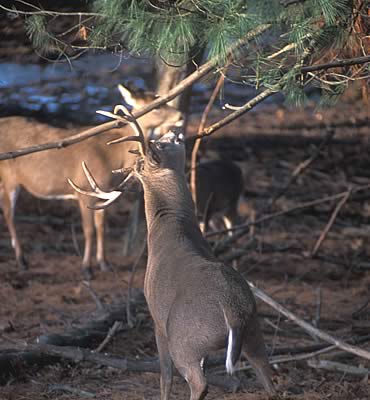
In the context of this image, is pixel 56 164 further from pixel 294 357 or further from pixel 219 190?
pixel 294 357

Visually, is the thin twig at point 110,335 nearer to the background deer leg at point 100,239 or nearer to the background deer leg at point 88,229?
the background deer leg at point 88,229

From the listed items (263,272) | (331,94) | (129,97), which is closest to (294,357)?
(331,94)

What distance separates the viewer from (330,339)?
5.98 m

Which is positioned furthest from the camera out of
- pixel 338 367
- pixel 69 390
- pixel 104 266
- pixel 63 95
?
pixel 63 95

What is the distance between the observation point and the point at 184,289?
4902 millimetres

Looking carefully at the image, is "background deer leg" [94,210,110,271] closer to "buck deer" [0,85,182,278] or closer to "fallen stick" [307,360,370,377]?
"buck deer" [0,85,182,278]

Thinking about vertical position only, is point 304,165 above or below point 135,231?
above

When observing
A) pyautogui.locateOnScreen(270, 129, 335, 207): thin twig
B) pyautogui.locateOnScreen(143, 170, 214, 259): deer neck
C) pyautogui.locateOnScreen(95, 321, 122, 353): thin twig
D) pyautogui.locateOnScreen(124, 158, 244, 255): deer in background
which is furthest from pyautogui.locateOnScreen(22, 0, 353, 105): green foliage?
pyautogui.locateOnScreen(124, 158, 244, 255): deer in background

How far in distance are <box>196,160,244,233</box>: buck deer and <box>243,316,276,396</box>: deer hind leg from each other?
21.5ft

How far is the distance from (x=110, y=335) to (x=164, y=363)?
1568mm

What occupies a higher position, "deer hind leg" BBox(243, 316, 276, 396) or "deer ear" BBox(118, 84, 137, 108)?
"deer hind leg" BBox(243, 316, 276, 396)

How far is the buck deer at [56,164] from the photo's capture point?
35.7ft

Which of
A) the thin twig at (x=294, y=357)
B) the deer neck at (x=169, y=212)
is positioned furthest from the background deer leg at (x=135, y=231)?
the deer neck at (x=169, y=212)

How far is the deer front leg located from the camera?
5383 millimetres
